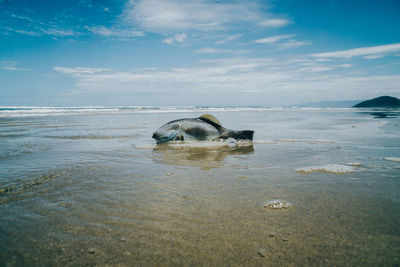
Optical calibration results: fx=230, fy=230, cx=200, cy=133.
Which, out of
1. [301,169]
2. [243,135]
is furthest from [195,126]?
[301,169]

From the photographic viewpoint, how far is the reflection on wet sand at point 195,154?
393 cm

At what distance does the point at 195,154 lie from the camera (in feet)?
15.4

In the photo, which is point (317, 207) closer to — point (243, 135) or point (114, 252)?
point (114, 252)

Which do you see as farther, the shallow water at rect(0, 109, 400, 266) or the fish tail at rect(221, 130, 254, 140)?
the fish tail at rect(221, 130, 254, 140)

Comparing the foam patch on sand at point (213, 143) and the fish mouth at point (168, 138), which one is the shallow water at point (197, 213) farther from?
the fish mouth at point (168, 138)

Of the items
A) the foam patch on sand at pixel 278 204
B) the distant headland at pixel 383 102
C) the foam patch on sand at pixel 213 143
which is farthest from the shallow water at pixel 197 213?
the distant headland at pixel 383 102

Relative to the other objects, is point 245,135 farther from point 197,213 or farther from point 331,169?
point 197,213

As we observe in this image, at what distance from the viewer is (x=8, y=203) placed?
219cm

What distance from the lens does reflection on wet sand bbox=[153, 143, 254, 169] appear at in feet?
12.9

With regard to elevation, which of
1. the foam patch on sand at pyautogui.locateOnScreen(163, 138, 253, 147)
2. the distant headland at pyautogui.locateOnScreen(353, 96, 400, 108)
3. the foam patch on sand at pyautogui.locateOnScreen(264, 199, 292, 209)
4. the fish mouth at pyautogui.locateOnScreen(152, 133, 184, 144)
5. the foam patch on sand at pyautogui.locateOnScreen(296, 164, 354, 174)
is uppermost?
the distant headland at pyautogui.locateOnScreen(353, 96, 400, 108)

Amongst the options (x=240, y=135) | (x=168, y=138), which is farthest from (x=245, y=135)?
(x=168, y=138)

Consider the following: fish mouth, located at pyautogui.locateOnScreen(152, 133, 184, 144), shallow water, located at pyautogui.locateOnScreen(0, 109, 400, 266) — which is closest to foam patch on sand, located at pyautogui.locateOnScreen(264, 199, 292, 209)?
shallow water, located at pyautogui.locateOnScreen(0, 109, 400, 266)

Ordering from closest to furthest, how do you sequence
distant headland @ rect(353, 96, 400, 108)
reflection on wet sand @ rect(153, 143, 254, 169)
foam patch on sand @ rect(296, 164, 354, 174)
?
1. foam patch on sand @ rect(296, 164, 354, 174)
2. reflection on wet sand @ rect(153, 143, 254, 169)
3. distant headland @ rect(353, 96, 400, 108)

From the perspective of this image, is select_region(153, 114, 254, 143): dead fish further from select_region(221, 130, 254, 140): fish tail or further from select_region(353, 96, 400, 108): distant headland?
select_region(353, 96, 400, 108): distant headland
